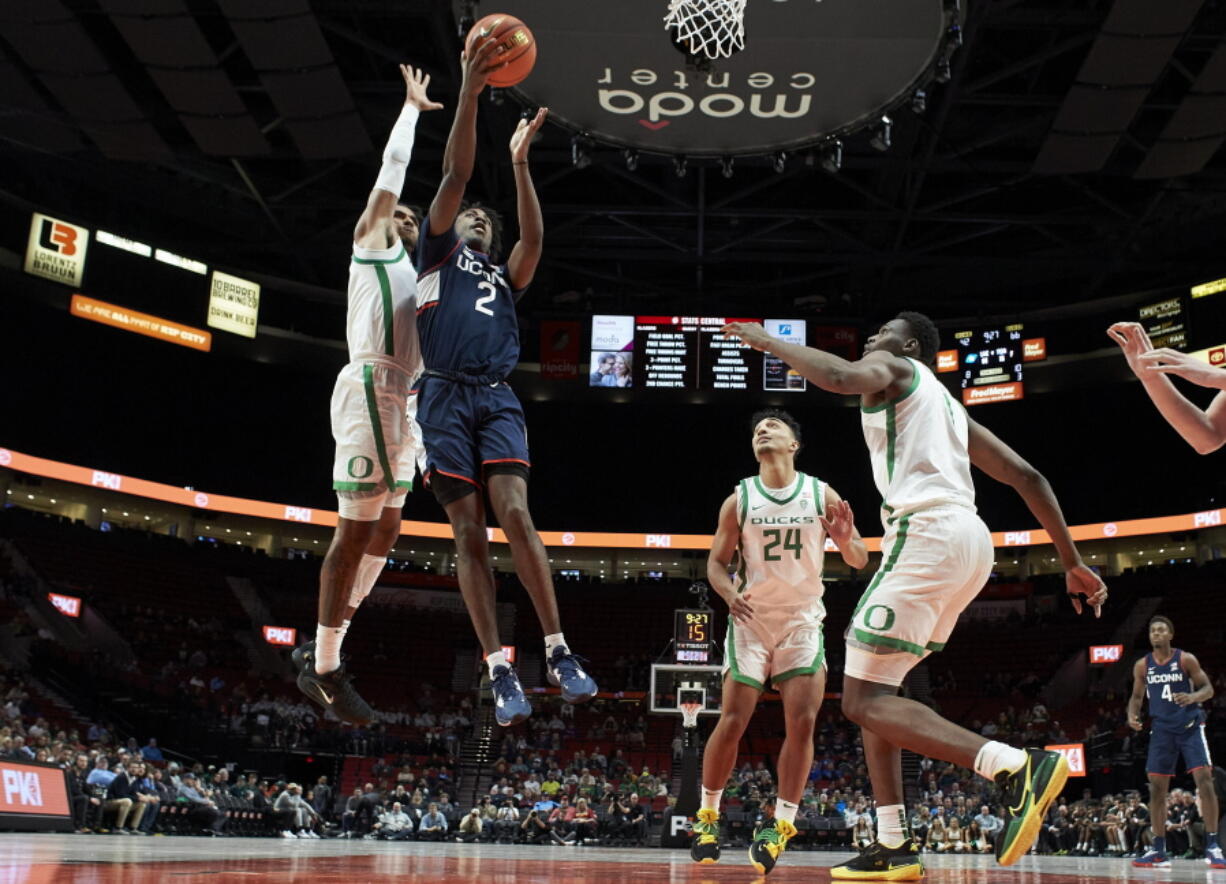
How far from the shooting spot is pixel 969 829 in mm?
18938

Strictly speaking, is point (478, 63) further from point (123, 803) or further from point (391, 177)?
point (123, 803)

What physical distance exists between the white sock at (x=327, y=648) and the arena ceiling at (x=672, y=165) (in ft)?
27.1

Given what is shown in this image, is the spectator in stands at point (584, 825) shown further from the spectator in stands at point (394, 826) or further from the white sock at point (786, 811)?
the white sock at point (786, 811)

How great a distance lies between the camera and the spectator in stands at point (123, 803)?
1527 centimetres

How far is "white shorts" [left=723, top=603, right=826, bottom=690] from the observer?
21.2ft

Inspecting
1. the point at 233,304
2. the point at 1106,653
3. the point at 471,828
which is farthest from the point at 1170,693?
the point at 233,304

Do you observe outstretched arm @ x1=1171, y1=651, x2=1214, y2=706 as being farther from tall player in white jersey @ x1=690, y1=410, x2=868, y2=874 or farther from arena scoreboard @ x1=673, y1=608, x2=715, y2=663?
arena scoreboard @ x1=673, y1=608, x2=715, y2=663

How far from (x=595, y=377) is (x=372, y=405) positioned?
21.0 metres

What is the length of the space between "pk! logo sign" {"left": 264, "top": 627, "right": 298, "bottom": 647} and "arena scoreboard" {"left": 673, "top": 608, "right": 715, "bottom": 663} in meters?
15.3

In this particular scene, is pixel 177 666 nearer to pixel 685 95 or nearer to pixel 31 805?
pixel 31 805

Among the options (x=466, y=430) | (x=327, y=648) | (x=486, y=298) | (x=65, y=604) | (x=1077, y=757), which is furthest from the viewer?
(x=65, y=604)

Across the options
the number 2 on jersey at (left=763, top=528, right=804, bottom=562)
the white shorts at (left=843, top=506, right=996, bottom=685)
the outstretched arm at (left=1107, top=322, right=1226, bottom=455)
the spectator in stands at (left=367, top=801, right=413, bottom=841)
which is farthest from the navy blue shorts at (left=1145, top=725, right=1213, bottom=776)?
the spectator in stands at (left=367, top=801, right=413, bottom=841)

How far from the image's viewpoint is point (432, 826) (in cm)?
1903

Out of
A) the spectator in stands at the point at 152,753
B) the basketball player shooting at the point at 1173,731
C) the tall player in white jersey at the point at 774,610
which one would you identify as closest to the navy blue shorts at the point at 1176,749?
the basketball player shooting at the point at 1173,731
